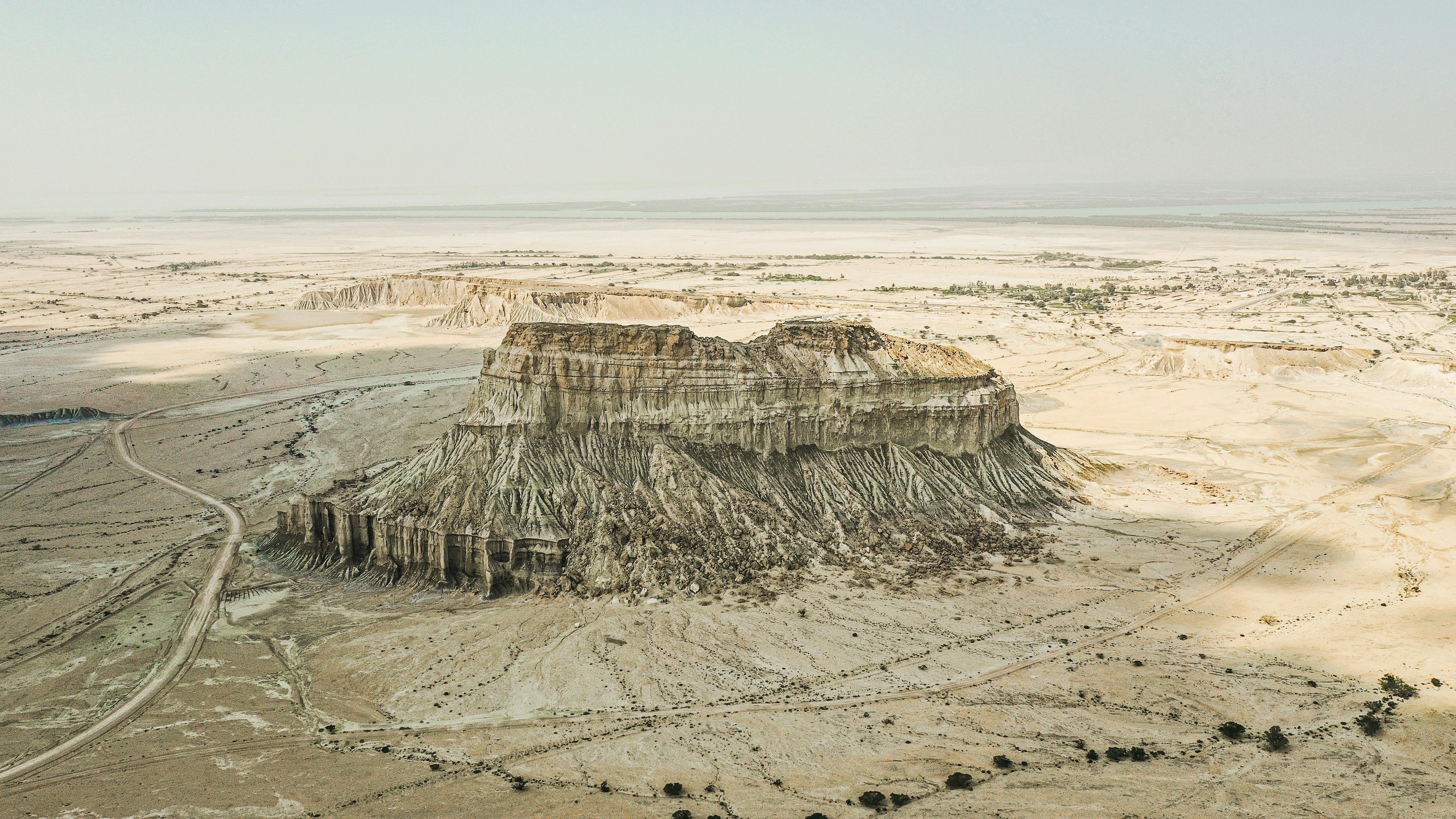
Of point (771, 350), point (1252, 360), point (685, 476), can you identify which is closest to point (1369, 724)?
point (685, 476)

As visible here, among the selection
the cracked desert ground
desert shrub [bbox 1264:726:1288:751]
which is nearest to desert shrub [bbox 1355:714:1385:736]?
the cracked desert ground

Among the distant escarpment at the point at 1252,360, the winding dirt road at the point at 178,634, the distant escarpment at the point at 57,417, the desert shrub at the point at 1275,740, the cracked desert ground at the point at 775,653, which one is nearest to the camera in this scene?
the cracked desert ground at the point at 775,653

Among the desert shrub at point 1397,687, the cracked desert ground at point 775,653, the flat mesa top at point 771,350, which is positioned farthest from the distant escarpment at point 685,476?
the desert shrub at point 1397,687

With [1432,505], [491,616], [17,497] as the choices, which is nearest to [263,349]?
[17,497]

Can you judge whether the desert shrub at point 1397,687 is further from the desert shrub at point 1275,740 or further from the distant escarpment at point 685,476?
the distant escarpment at point 685,476

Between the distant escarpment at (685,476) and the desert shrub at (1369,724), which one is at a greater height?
the distant escarpment at (685,476)

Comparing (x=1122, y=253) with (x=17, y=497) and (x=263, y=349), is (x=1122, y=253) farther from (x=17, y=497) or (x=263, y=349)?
(x=17, y=497)

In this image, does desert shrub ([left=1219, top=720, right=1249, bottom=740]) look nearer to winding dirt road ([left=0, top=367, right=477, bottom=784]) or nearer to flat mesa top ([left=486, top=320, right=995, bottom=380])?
flat mesa top ([left=486, top=320, right=995, bottom=380])
